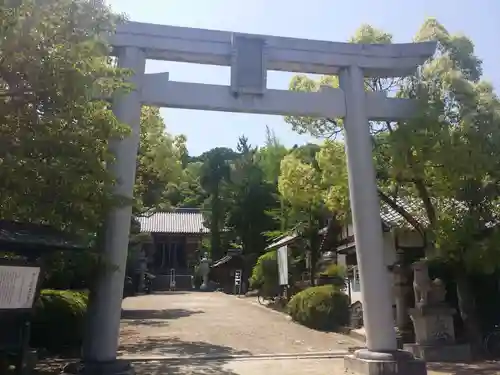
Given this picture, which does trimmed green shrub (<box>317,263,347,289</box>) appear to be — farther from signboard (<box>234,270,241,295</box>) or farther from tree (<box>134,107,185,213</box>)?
signboard (<box>234,270,241,295</box>)

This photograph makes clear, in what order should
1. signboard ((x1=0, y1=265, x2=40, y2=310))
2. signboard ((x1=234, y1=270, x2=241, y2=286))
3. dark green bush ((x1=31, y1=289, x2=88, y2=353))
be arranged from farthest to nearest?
1. signboard ((x1=234, y1=270, x2=241, y2=286))
2. dark green bush ((x1=31, y1=289, x2=88, y2=353))
3. signboard ((x1=0, y1=265, x2=40, y2=310))

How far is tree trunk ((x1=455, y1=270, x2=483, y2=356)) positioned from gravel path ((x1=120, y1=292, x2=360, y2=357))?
3.30 metres

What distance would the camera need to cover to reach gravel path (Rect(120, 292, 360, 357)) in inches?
524

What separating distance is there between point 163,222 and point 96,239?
1759 inches

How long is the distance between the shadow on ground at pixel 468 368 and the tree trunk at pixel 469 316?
0.92 m

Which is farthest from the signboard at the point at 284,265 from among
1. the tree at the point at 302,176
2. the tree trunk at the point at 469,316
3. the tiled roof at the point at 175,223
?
the tiled roof at the point at 175,223

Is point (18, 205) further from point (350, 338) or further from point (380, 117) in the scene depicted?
point (350, 338)

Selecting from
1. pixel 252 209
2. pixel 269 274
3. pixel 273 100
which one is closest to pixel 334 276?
pixel 269 274

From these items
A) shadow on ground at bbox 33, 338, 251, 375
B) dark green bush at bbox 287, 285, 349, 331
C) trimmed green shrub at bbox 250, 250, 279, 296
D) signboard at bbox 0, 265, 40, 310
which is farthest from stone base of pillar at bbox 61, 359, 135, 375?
trimmed green shrub at bbox 250, 250, 279, 296

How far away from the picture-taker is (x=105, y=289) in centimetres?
847

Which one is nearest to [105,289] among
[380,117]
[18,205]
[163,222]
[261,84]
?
[18,205]

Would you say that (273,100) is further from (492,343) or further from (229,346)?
(492,343)

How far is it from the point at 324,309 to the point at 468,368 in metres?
7.84

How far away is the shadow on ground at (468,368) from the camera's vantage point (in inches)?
413
